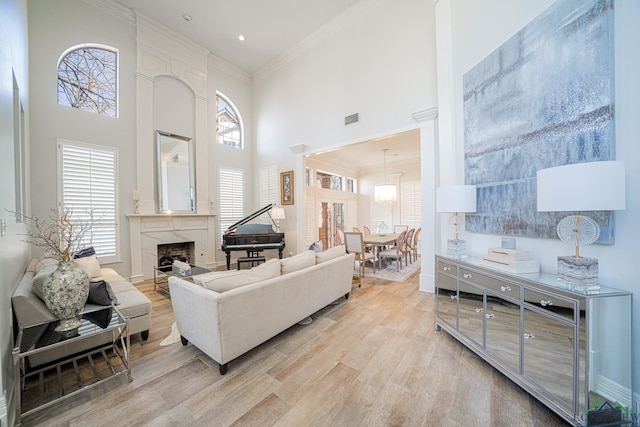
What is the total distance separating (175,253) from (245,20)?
5.27 meters

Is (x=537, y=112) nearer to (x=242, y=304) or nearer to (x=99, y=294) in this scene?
(x=242, y=304)

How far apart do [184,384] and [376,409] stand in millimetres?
1459

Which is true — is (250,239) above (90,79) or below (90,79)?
below

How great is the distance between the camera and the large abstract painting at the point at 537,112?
5.25 ft

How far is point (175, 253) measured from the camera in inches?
210

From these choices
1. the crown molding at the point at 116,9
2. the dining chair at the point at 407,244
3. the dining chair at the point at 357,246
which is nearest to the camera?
the crown molding at the point at 116,9

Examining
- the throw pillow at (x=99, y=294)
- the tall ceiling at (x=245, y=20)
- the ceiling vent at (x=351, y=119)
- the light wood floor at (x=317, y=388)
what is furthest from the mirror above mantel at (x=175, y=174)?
the ceiling vent at (x=351, y=119)

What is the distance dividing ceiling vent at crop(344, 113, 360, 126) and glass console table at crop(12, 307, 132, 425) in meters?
4.60

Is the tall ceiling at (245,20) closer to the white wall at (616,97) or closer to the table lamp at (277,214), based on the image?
the white wall at (616,97)

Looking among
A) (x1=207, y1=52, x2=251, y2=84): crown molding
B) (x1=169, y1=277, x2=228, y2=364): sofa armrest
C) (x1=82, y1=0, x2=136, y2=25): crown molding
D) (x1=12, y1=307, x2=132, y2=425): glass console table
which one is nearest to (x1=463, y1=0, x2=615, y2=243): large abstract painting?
(x1=169, y1=277, x2=228, y2=364): sofa armrest

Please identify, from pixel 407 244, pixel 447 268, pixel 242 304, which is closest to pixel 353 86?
pixel 407 244

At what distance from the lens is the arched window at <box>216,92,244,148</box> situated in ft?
20.2

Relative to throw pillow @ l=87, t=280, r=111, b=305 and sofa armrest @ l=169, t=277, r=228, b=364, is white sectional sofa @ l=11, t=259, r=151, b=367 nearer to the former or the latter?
throw pillow @ l=87, t=280, r=111, b=305

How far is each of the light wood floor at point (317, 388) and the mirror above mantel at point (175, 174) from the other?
328 cm
